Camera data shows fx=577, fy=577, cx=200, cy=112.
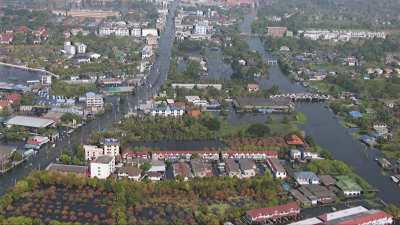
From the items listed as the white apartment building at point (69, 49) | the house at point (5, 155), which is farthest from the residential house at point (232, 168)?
the white apartment building at point (69, 49)

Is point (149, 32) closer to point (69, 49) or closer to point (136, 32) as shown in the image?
point (136, 32)

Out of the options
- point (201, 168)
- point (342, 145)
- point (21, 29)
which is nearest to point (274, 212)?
point (201, 168)

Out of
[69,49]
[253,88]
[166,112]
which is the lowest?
[166,112]

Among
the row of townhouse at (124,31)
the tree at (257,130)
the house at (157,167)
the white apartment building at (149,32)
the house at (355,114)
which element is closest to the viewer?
the house at (157,167)

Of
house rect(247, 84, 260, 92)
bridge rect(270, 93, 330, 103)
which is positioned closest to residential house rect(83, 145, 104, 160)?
bridge rect(270, 93, 330, 103)

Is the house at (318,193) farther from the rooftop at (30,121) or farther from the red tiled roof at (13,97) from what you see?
the red tiled roof at (13,97)

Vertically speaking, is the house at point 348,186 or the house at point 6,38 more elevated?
the house at point 6,38
